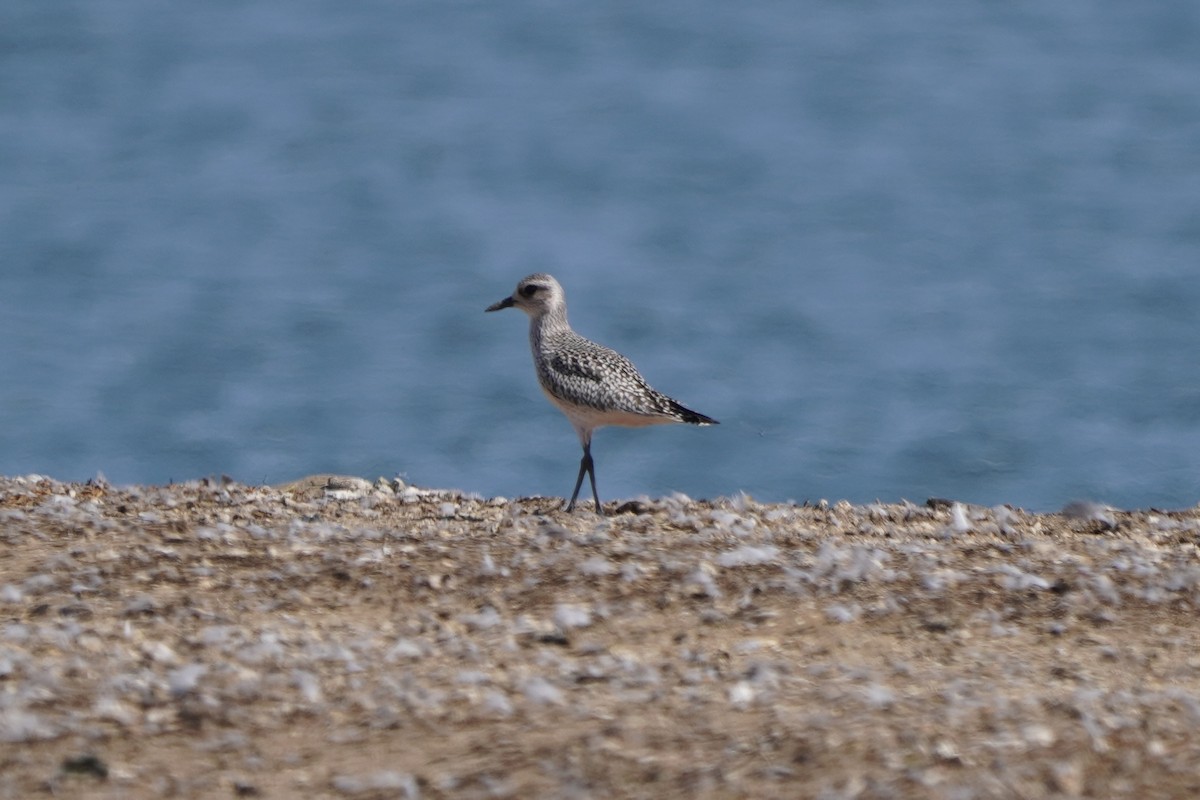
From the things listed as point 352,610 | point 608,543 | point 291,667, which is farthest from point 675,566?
point 291,667

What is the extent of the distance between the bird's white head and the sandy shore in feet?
12.0

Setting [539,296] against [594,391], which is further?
[539,296]

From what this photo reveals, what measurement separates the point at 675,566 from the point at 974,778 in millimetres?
3173

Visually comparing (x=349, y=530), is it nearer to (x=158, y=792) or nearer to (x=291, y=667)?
(x=291, y=667)

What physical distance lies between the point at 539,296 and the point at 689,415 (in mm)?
2076

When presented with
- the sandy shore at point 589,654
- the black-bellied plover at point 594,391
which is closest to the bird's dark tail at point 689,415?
the black-bellied plover at point 594,391

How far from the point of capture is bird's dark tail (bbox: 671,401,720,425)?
553 inches

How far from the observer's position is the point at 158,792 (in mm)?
7027

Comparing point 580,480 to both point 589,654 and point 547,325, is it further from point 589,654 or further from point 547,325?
point 589,654

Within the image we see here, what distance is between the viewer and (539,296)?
50.8ft

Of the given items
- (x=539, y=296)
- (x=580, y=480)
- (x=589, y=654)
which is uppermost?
(x=539, y=296)

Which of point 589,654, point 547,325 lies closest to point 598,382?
point 547,325

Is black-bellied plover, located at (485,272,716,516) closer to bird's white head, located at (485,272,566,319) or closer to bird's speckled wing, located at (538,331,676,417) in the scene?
bird's speckled wing, located at (538,331,676,417)

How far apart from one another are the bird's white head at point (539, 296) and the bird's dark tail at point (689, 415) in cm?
182
